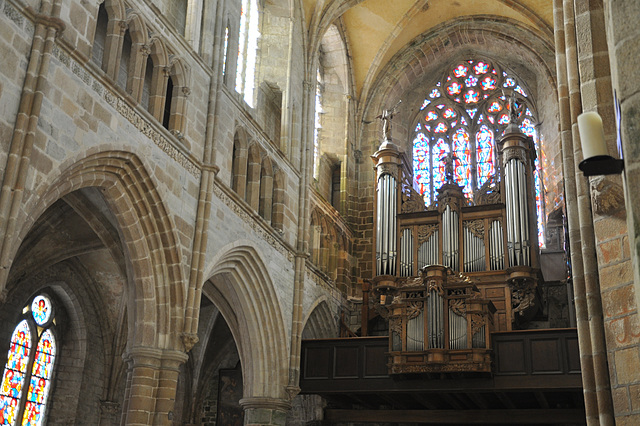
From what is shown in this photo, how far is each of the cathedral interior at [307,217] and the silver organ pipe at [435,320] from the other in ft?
0.21

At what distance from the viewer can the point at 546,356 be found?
13.6m

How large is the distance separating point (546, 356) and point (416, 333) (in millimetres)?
2320

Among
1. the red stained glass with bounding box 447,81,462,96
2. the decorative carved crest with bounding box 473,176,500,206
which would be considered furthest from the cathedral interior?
the red stained glass with bounding box 447,81,462,96

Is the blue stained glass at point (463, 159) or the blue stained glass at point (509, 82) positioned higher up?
the blue stained glass at point (509, 82)

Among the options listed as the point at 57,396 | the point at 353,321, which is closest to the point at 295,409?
the point at 353,321

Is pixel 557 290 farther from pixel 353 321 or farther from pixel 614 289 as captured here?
pixel 614 289

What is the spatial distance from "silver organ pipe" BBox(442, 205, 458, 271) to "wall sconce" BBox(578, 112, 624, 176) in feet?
41.6

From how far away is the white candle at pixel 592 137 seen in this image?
163 inches

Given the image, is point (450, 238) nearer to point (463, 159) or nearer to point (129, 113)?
point (463, 159)

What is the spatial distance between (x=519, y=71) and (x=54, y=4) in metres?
15.3

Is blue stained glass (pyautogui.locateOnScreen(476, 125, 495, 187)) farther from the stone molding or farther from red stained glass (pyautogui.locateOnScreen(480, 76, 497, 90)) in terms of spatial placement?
the stone molding

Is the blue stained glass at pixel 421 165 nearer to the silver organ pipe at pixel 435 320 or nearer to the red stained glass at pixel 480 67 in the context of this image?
the red stained glass at pixel 480 67

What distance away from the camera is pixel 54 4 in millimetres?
9641

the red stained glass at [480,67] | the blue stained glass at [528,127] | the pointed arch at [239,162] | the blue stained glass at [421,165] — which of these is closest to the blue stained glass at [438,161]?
the blue stained glass at [421,165]
